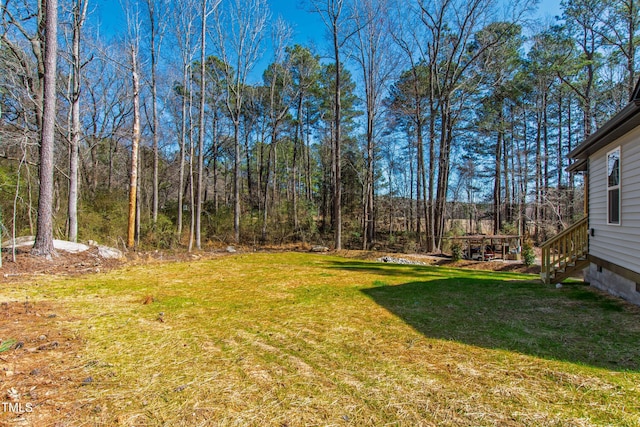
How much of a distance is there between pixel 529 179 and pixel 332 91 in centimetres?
1361

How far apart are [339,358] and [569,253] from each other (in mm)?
6575

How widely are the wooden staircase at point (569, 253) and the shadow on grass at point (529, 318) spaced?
1.27 feet

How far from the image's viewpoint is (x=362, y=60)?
590 inches

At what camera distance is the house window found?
4.92m

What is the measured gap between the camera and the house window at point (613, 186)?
492 centimetres

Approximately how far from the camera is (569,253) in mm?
6367

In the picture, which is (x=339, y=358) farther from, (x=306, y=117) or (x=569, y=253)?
(x=306, y=117)

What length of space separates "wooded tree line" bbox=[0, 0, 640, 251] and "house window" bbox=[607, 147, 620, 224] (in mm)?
8450

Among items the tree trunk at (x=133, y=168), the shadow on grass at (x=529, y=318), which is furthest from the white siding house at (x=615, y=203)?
the tree trunk at (x=133, y=168)

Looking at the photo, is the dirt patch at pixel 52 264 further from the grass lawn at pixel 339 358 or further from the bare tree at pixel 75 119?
the bare tree at pixel 75 119

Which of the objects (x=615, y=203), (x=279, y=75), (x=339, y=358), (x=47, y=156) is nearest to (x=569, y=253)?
(x=615, y=203)

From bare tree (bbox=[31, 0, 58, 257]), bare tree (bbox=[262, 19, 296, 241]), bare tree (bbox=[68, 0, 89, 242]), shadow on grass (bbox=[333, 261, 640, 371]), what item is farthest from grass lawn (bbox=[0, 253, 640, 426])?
bare tree (bbox=[262, 19, 296, 241])

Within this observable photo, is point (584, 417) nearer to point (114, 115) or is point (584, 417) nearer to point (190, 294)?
point (190, 294)

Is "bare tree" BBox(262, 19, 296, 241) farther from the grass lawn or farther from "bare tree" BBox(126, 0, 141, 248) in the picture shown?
the grass lawn
